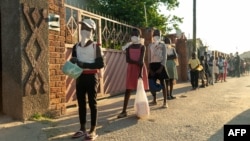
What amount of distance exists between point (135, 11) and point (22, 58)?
1024cm

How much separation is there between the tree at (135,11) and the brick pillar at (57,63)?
26.0 feet

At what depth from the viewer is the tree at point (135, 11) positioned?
599 inches

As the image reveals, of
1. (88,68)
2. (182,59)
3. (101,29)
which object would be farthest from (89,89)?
(182,59)

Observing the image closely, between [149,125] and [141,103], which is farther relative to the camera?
[141,103]

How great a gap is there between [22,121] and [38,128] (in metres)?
0.33

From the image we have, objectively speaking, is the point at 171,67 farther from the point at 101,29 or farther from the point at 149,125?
the point at 149,125

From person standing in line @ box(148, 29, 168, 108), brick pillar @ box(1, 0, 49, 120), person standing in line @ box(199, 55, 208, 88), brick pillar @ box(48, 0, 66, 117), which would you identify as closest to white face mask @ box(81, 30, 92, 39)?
brick pillar @ box(1, 0, 49, 120)

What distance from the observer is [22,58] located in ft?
18.2

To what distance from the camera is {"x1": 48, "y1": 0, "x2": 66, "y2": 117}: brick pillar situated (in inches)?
250

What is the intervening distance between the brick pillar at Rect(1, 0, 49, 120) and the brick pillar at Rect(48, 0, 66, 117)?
0.37 meters

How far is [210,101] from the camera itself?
9.23m

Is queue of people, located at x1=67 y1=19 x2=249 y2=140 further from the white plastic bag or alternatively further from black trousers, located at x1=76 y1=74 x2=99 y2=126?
the white plastic bag

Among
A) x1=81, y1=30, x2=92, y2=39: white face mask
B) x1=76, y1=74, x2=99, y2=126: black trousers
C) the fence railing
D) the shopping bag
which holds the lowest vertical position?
x1=76, y1=74, x2=99, y2=126: black trousers

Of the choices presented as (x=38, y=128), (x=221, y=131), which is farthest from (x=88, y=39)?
(x=221, y=131)
